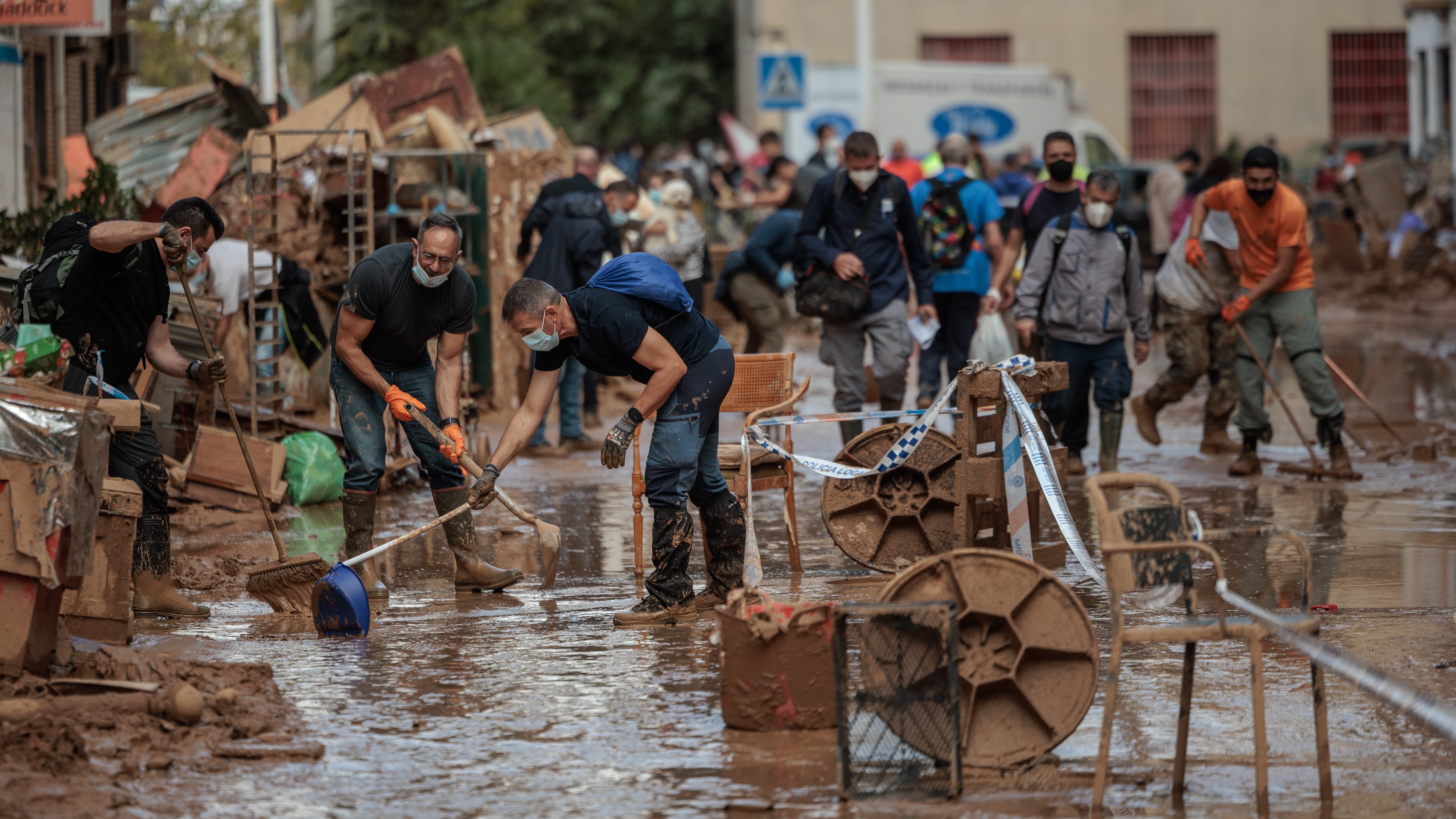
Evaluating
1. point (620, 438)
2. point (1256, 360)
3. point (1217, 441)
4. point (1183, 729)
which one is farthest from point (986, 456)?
point (1217, 441)

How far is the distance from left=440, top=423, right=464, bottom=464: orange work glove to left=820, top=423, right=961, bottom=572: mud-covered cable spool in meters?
1.63

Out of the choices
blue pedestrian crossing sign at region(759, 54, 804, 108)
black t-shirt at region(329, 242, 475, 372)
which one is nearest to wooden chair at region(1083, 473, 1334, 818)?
black t-shirt at region(329, 242, 475, 372)

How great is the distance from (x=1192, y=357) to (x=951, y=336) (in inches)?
59.9

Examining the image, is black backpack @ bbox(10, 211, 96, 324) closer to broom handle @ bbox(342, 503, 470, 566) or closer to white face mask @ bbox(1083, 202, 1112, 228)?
broom handle @ bbox(342, 503, 470, 566)

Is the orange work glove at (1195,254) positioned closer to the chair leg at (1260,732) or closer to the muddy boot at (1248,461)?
the muddy boot at (1248,461)

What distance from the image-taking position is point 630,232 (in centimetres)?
1383

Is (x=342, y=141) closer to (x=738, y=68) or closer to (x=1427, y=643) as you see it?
(x=1427, y=643)

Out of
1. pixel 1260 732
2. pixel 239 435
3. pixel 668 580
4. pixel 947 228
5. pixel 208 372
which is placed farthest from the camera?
pixel 947 228

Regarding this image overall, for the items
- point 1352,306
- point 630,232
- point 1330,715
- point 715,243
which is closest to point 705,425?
point 1330,715

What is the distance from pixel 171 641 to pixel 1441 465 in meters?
7.68

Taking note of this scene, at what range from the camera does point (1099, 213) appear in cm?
934

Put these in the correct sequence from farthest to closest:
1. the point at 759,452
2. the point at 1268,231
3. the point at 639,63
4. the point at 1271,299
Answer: the point at 639,63 < the point at 1271,299 < the point at 1268,231 < the point at 759,452

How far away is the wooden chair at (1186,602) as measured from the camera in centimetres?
445

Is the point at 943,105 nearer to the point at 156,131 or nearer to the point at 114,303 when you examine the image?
the point at 156,131
